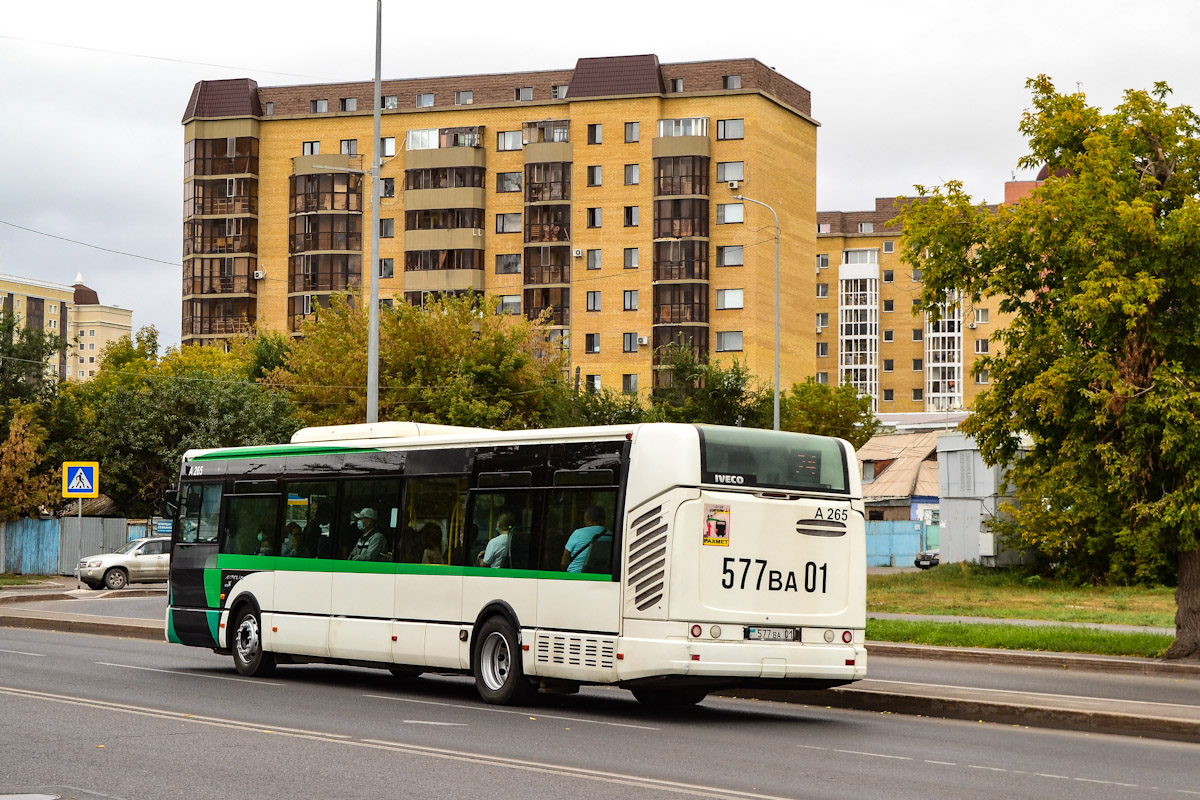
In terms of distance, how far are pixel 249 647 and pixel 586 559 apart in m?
6.41

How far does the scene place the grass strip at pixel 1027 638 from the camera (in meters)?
22.6

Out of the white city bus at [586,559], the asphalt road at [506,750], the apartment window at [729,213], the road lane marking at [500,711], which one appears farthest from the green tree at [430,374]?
the asphalt road at [506,750]

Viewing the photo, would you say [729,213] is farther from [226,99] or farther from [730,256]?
[226,99]

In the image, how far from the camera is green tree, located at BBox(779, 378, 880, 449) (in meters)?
85.8

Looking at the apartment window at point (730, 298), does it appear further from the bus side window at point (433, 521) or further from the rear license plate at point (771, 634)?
the rear license plate at point (771, 634)

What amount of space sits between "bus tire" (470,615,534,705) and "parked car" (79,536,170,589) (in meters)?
30.0

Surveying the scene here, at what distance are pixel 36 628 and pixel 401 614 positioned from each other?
47.0 feet

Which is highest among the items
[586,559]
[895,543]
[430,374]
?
[430,374]

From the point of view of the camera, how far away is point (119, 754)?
431 inches

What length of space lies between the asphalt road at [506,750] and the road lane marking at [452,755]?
0.07 ft

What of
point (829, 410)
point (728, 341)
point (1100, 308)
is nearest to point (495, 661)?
point (1100, 308)

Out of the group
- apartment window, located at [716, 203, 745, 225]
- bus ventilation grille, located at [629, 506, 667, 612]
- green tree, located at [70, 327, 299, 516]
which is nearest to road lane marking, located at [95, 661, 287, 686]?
bus ventilation grille, located at [629, 506, 667, 612]

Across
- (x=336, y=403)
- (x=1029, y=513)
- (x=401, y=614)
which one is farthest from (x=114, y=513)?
(x=401, y=614)

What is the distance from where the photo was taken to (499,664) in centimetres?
1582
